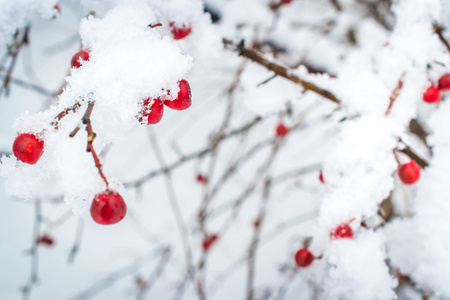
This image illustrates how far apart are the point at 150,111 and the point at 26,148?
0.80ft

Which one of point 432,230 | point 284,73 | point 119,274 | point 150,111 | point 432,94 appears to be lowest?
point 119,274

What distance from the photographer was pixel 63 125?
62 cm

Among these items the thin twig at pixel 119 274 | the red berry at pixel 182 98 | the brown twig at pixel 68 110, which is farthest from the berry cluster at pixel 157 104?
the thin twig at pixel 119 274

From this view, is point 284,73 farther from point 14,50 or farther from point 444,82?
point 14,50

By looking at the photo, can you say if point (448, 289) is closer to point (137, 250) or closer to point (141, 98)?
point (141, 98)

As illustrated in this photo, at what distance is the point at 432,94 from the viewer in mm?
889

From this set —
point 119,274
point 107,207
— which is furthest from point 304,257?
point 119,274

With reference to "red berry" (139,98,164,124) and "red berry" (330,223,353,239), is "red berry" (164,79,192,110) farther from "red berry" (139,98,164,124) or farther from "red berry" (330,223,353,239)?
"red berry" (330,223,353,239)

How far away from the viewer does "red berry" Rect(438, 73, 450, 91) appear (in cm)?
85

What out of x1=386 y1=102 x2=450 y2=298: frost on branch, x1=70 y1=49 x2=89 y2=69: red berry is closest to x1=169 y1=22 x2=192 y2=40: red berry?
x1=70 y1=49 x2=89 y2=69: red berry

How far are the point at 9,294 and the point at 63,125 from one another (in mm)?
2518

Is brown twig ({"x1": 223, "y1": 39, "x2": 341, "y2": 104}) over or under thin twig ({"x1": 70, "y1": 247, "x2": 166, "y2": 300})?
over

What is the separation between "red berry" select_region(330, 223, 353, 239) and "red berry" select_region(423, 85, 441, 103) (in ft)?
1.66

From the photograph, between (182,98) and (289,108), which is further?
(289,108)
